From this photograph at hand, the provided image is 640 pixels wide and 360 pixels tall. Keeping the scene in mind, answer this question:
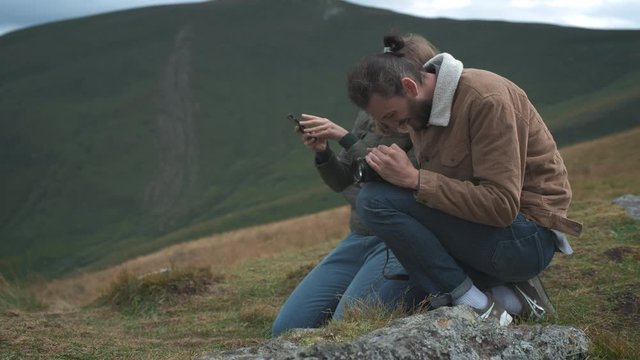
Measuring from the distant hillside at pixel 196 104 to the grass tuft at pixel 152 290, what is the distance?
238 ft

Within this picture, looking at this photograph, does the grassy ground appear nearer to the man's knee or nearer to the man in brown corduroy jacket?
the man in brown corduroy jacket

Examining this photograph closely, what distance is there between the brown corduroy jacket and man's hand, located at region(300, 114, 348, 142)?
0.79m

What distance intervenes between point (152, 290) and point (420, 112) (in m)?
4.93

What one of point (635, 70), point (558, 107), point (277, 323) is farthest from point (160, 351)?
point (635, 70)

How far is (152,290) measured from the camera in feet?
29.8

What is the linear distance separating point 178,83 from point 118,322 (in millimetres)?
131670

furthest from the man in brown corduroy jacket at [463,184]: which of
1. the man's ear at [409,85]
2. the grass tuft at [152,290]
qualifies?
the grass tuft at [152,290]

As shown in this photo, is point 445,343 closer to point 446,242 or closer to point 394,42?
point 446,242

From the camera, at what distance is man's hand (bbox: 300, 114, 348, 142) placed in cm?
603

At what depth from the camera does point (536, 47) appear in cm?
13438

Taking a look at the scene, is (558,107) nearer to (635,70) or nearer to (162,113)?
(635,70)

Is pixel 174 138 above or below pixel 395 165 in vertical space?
below

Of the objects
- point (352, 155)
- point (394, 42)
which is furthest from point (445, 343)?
point (352, 155)

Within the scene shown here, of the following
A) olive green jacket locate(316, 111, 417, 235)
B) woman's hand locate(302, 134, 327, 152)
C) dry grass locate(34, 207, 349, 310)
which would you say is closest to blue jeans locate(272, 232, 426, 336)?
olive green jacket locate(316, 111, 417, 235)
